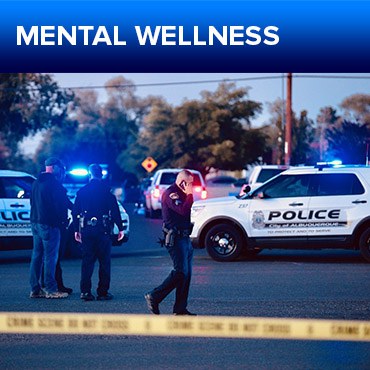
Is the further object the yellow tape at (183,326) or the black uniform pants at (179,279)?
the black uniform pants at (179,279)

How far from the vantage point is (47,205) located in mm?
13383

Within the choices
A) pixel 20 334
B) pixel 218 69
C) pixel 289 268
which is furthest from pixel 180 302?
pixel 218 69

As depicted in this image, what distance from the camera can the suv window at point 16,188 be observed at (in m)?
19.0

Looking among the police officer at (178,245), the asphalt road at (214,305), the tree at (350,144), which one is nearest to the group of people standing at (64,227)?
the asphalt road at (214,305)

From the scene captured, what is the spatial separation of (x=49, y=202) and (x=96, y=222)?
0.78 metres

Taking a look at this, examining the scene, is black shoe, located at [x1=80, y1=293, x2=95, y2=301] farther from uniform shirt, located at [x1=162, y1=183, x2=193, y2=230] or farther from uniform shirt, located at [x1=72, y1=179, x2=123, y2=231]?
uniform shirt, located at [x1=162, y1=183, x2=193, y2=230]

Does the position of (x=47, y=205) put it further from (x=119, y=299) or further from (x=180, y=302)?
(x=180, y=302)

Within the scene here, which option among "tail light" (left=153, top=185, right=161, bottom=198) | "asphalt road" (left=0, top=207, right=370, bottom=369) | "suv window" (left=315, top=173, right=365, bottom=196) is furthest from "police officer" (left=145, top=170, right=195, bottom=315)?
"tail light" (left=153, top=185, right=161, bottom=198)

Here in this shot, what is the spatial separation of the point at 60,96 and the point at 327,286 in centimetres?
4839

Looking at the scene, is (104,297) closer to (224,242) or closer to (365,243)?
(224,242)

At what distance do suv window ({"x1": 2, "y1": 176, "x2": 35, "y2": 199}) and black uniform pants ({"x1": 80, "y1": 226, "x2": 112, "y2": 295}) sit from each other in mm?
6119

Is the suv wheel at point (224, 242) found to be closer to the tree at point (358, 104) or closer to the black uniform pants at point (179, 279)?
the black uniform pants at point (179, 279)

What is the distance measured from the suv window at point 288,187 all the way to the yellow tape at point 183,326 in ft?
25.1

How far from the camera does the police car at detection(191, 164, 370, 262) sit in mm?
18688
